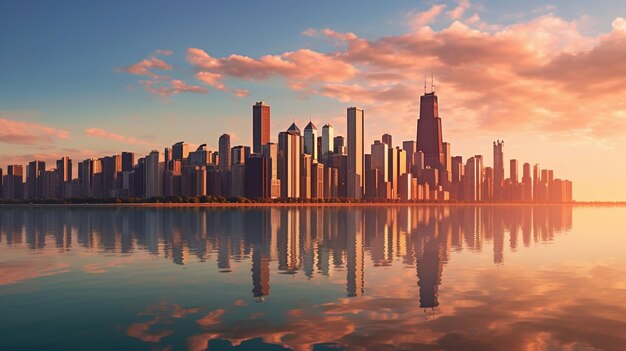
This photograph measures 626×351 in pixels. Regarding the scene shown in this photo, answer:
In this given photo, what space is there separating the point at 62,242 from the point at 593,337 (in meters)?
76.4

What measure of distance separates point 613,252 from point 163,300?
61.0m

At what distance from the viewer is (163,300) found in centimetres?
3628

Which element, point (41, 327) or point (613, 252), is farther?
point (613, 252)

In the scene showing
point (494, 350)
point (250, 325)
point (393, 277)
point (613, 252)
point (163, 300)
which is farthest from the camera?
point (613, 252)

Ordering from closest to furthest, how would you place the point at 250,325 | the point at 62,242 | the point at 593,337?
1. the point at 593,337
2. the point at 250,325
3. the point at 62,242

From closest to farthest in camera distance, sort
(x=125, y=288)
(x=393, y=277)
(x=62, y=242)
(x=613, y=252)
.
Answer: (x=125, y=288) → (x=393, y=277) → (x=613, y=252) → (x=62, y=242)

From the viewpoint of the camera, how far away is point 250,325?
29203mm

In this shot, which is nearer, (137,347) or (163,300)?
(137,347)

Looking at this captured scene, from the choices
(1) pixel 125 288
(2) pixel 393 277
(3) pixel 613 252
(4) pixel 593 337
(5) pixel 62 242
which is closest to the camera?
(4) pixel 593 337

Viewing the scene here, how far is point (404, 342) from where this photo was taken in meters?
26.0

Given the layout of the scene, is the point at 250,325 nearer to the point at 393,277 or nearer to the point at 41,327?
the point at 41,327

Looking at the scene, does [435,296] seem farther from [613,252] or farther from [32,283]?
[613,252]

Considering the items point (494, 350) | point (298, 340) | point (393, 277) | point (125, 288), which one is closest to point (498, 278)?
point (393, 277)

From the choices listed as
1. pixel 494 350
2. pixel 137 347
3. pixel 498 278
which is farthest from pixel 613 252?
pixel 137 347
